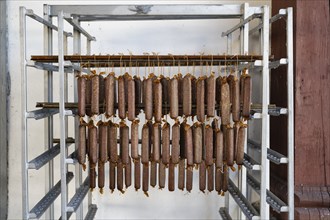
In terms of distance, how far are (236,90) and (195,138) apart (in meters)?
0.30

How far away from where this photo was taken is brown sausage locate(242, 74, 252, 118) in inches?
56.8

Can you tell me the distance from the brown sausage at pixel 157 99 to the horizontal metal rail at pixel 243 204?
0.61 m

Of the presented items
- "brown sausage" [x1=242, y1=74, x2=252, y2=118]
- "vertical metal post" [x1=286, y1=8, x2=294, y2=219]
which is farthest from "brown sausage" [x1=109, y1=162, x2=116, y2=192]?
"vertical metal post" [x1=286, y1=8, x2=294, y2=219]

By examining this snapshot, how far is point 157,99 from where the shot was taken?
57.3 inches

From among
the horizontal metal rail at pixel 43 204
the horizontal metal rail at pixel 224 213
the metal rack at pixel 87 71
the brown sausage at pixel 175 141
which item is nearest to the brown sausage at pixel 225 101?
the metal rack at pixel 87 71

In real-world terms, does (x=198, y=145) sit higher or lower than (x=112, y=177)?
higher

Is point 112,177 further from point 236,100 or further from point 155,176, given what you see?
point 236,100

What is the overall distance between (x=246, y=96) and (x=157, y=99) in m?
0.42

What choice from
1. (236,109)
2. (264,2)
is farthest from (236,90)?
(264,2)

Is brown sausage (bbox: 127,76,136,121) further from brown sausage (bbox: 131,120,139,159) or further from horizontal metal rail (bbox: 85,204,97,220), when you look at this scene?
horizontal metal rail (bbox: 85,204,97,220)

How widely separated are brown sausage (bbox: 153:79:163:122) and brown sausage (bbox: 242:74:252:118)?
0.39 meters

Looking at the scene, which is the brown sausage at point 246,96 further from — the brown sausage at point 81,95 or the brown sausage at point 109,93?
the brown sausage at point 81,95

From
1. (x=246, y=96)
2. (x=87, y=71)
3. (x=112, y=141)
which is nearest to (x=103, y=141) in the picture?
(x=112, y=141)

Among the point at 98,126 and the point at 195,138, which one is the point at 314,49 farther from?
the point at 98,126
